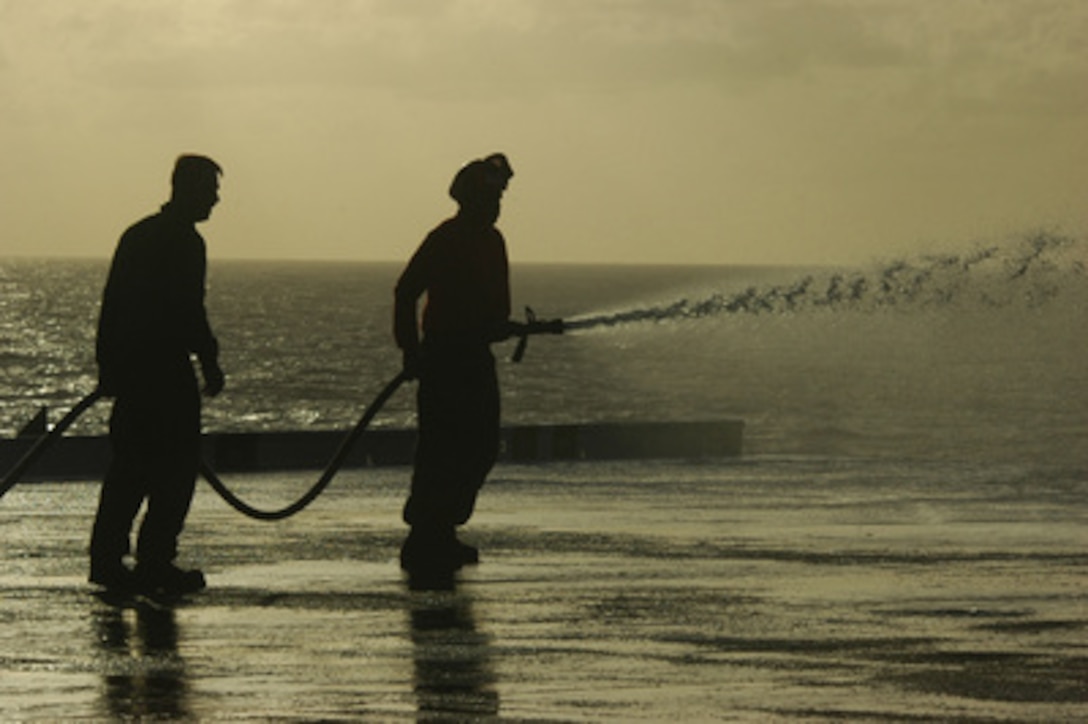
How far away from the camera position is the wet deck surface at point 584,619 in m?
9.57

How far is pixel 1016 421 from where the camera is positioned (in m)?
89.4

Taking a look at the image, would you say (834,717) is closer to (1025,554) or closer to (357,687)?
(357,687)

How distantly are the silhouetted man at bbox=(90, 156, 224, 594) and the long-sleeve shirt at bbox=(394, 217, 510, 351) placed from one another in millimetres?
1070

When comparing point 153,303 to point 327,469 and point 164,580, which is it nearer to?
point 164,580

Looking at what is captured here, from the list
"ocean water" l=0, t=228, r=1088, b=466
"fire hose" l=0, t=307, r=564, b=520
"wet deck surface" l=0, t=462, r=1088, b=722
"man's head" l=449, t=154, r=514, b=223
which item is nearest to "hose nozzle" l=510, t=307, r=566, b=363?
"fire hose" l=0, t=307, r=564, b=520

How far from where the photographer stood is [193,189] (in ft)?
43.7

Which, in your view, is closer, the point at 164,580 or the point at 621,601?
the point at 621,601

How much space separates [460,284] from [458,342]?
0.26 metres

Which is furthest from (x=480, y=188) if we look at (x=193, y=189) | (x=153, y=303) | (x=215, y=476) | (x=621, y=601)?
(x=621, y=601)

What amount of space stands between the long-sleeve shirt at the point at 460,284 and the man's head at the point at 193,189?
3.33 feet

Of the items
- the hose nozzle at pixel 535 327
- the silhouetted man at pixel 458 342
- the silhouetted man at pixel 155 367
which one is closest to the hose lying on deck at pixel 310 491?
the silhouetted man at pixel 458 342

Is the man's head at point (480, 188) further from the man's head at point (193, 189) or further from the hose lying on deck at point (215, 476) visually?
the man's head at point (193, 189)

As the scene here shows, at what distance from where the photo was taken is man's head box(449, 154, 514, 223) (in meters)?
14.0

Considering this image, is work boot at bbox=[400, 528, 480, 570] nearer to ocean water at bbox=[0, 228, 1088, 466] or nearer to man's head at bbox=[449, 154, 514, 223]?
man's head at bbox=[449, 154, 514, 223]
